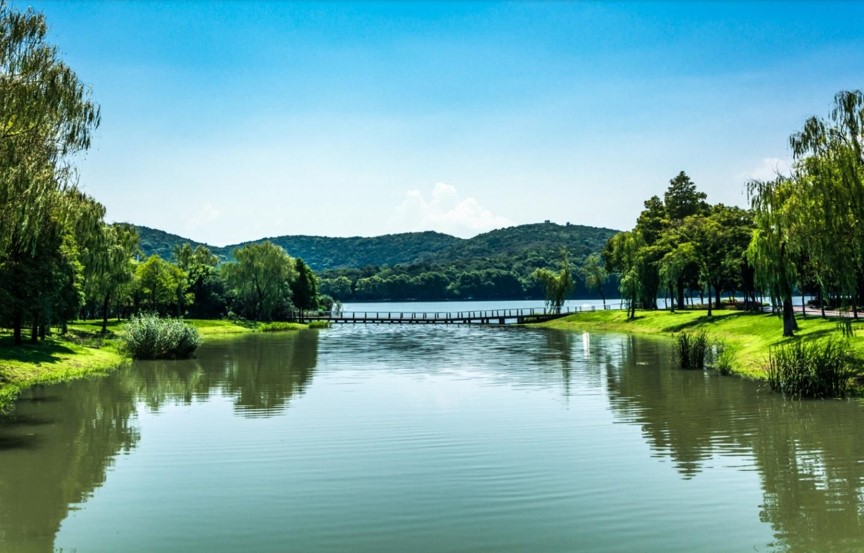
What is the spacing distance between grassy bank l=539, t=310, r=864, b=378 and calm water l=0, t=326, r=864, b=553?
5359 millimetres

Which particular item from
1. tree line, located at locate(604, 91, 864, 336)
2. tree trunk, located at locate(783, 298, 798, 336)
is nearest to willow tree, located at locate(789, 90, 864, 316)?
tree line, located at locate(604, 91, 864, 336)

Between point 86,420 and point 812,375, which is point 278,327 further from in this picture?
point 812,375

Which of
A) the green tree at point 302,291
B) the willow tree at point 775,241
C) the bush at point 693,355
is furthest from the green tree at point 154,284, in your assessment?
the willow tree at point 775,241

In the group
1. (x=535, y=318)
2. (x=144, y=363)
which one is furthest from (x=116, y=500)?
(x=535, y=318)

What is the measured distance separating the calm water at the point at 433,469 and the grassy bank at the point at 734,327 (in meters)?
5.36

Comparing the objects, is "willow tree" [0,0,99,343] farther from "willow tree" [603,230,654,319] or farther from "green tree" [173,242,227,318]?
"green tree" [173,242,227,318]

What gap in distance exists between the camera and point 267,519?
11.9 m

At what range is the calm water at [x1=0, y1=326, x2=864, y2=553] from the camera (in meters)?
11.1

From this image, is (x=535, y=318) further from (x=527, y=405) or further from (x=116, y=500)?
(x=116, y=500)

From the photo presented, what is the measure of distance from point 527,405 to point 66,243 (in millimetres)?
30959

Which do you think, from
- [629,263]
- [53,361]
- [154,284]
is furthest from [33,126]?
[629,263]

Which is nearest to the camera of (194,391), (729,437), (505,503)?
(505,503)

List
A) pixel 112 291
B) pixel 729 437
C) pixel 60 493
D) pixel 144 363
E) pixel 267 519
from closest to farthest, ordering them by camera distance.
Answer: pixel 267 519, pixel 60 493, pixel 729 437, pixel 144 363, pixel 112 291

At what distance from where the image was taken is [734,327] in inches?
2052
